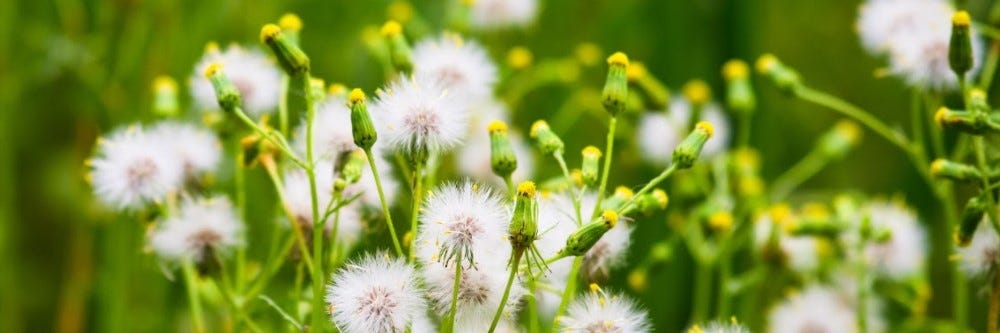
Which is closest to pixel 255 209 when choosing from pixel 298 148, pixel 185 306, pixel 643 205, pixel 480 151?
pixel 185 306

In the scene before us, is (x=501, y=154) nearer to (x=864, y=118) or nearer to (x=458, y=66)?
(x=458, y=66)

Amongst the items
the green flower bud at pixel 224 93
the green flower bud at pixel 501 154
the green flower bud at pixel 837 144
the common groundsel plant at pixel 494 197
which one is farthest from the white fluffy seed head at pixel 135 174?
the green flower bud at pixel 837 144

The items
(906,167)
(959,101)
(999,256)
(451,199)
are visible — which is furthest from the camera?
(906,167)

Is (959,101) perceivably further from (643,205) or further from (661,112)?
(643,205)

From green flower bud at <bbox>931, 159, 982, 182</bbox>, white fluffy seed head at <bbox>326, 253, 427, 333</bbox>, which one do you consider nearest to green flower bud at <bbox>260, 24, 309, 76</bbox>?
white fluffy seed head at <bbox>326, 253, 427, 333</bbox>

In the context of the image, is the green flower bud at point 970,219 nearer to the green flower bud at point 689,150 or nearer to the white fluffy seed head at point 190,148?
the green flower bud at point 689,150

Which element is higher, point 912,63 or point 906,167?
point 906,167
